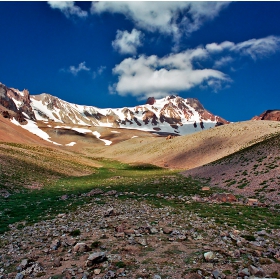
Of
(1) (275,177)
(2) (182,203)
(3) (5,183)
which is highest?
(1) (275,177)

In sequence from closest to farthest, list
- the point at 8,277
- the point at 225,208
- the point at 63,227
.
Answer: the point at 8,277 → the point at 63,227 → the point at 225,208

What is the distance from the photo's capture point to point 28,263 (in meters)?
10.4

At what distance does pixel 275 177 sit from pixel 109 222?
78.7 feet

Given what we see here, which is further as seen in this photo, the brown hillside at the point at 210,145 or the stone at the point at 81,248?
the brown hillside at the point at 210,145

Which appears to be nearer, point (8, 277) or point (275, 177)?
point (8, 277)

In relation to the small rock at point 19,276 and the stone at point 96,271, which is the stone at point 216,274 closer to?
the stone at point 96,271

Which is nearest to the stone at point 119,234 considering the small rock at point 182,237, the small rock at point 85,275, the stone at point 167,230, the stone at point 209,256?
the stone at point 167,230

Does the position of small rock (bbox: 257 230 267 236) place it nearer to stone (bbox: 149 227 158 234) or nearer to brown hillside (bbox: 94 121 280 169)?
stone (bbox: 149 227 158 234)

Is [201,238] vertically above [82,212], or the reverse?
[201,238]

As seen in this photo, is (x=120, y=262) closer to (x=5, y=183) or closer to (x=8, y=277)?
(x=8, y=277)

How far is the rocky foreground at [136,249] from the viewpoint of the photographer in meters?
9.52

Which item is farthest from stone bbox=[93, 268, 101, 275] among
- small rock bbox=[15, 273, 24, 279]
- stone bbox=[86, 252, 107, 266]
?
small rock bbox=[15, 273, 24, 279]

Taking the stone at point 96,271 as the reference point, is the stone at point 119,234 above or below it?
above

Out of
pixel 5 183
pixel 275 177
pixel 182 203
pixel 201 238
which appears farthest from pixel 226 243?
pixel 5 183
